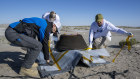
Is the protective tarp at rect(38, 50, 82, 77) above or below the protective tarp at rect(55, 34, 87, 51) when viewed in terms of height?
below

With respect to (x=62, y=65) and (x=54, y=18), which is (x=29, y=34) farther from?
(x=54, y=18)

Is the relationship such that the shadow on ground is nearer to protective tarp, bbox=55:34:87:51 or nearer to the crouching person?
the crouching person

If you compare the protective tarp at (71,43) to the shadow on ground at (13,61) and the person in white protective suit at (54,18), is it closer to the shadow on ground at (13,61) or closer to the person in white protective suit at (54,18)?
the person in white protective suit at (54,18)

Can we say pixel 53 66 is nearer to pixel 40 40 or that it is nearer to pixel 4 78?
pixel 40 40

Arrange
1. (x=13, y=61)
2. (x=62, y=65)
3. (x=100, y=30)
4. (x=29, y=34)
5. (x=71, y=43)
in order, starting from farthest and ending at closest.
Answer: (x=100, y=30)
(x=71, y=43)
(x=13, y=61)
(x=62, y=65)
(x=29, y=34)

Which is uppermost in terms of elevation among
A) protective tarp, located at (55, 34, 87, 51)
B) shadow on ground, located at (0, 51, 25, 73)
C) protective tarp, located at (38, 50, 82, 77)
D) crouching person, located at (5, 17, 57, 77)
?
crouching person, located at (5, 17, 57, 77)

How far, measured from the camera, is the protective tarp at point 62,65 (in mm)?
3269

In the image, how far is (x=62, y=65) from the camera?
360 cm

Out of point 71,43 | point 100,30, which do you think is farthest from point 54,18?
point 100,30

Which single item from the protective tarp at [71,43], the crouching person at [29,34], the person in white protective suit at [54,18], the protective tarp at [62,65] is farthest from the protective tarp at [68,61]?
the person in white protective suit at [54,18]

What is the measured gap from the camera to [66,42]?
465 cm

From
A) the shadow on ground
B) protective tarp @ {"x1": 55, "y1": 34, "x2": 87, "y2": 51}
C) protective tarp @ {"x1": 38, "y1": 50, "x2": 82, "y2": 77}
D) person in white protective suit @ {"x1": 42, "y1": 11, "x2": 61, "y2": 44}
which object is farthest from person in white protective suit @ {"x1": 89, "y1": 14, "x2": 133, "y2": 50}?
the shadow on ground

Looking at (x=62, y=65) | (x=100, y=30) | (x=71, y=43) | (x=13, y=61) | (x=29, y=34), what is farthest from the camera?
(x=100, y=30)

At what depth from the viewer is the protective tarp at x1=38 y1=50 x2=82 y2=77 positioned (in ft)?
10.7
